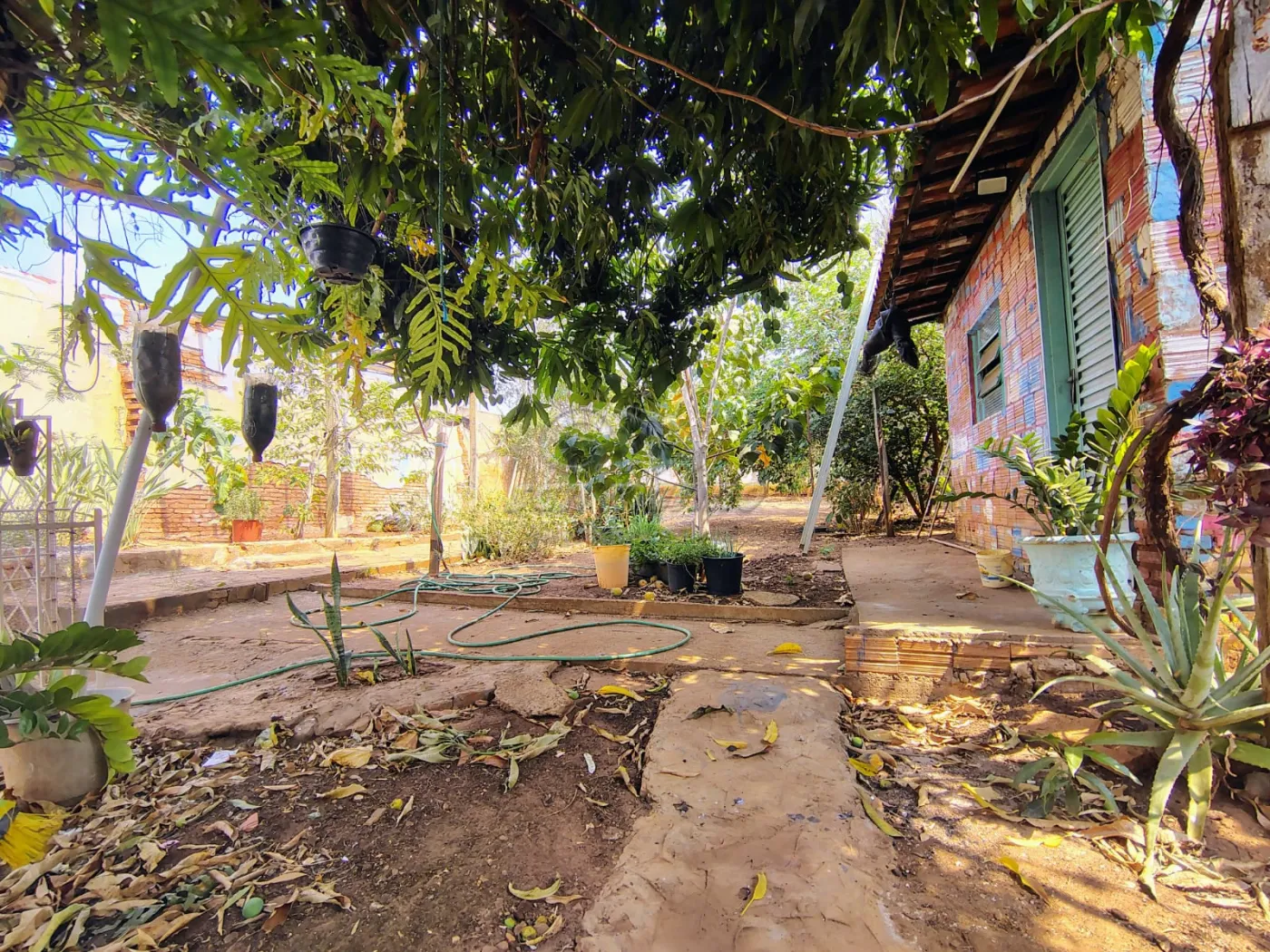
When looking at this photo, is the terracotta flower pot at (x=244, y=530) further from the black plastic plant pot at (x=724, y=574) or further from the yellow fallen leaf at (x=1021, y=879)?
the yellow fallen leaf at (x=1021, y=879)

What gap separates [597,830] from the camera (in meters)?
1.54

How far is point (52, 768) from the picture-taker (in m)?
1.69

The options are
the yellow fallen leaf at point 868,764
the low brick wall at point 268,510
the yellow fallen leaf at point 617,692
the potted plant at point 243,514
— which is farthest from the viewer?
the potted plant at point 243,514

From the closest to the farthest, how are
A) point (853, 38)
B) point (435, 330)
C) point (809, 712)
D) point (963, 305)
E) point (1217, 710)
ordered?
point (853, 38) < point (1217, 710) < point (809, 712) < point (435, 330) < point (963, 305)

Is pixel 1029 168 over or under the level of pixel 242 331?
over

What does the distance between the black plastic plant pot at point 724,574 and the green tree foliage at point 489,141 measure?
5.80ft

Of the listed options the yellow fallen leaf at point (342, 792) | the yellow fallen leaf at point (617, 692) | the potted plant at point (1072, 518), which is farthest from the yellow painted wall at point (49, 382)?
the potted plant at point (1072, 518)

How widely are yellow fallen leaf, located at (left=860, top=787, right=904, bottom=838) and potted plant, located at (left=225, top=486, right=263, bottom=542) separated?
32.7 ft

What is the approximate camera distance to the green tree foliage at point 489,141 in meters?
1.01

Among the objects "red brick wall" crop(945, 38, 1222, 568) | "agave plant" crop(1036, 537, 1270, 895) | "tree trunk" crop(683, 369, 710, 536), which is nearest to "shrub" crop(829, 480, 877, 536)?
"tree trunk" crop(683, 369, 710, 536)

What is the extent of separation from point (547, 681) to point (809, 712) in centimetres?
106

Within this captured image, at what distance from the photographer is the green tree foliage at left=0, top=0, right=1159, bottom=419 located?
39.9 inches

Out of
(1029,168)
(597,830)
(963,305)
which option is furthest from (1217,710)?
(963,305)

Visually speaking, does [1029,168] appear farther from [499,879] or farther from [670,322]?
[499,879]
